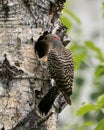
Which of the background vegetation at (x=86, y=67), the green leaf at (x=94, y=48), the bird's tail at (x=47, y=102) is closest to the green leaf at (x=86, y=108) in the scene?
the background vegetation at (x=86, y=67)

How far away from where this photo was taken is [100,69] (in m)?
6.39

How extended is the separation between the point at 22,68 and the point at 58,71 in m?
0.54

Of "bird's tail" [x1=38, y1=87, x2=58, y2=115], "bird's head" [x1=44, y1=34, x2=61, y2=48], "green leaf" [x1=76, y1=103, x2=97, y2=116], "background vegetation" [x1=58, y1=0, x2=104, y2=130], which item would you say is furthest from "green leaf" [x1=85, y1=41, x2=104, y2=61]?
"bird's tail" [x1=38, y1=87, x2=58, y2=115]

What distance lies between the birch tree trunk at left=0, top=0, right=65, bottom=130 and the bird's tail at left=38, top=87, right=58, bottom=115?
38 millimetres

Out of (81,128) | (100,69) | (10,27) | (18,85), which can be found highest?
(10,27)

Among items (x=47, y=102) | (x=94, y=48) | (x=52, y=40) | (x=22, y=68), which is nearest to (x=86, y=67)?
(x=94, y=48)

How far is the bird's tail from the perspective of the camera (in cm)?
524

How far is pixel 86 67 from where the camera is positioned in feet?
27.8

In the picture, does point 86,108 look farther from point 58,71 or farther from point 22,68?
point 22,68

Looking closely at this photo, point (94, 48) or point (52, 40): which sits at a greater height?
point (52, 40)

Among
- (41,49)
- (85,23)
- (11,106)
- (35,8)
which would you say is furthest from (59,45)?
(85,23)

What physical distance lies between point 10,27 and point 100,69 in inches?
57.6

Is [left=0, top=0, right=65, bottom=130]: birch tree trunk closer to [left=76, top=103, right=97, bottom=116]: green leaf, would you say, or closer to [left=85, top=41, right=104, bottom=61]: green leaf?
[left=76, top=103, right=97, bottom=116]: green leaf

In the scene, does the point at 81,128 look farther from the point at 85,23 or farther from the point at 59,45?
the point at 85,23
